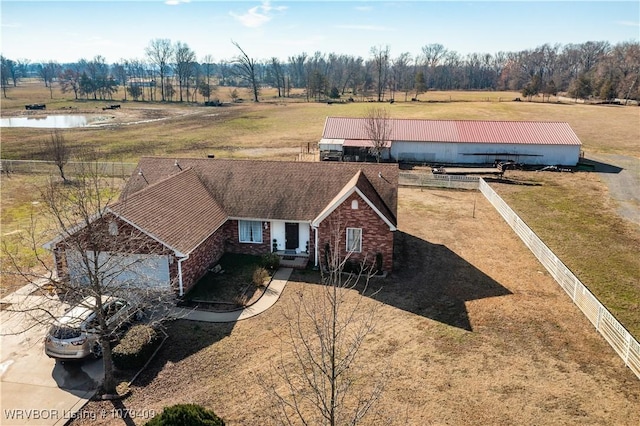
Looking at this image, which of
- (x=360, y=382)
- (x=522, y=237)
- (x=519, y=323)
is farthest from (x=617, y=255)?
(x=360, y=382)

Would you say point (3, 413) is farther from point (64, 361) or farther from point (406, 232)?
point (406, 232)

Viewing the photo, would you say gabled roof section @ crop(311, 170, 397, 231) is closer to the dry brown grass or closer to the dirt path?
the dry brown grass

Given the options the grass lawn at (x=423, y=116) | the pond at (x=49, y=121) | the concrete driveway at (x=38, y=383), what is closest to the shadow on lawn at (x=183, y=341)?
the concrete driveway at (x=38, y=383)

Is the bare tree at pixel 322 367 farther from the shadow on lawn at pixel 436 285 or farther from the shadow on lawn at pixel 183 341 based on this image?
the shadow on lawn at pixel 183 341

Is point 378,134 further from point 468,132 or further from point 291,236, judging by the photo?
point 291,236

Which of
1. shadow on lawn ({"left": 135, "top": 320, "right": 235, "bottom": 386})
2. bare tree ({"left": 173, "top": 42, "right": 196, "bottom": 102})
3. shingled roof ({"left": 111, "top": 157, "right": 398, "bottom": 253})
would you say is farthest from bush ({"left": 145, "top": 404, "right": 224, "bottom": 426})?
bare tree ({"left": 173, "top": 42, "right": 196, "bottom": 102})

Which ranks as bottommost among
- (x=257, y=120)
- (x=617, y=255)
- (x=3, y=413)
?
(x=3, y=413)
